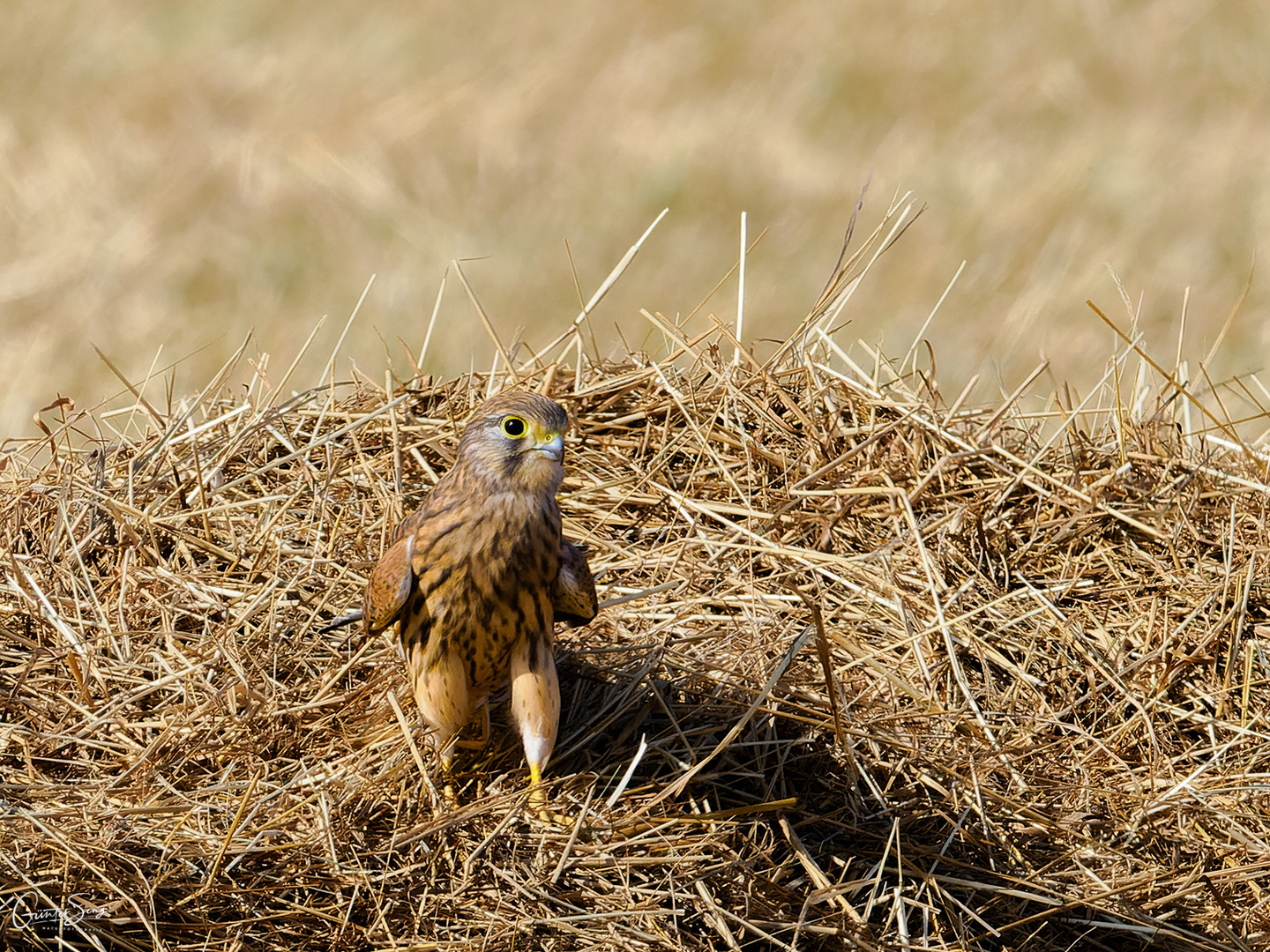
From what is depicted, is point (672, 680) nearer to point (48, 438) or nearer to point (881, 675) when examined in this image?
point (881, 675)

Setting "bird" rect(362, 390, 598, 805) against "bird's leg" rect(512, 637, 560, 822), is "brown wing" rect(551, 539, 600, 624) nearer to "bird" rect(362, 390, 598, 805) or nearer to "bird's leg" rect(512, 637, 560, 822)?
"bird" rect(362, 390, 598, 805)

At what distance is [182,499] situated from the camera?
4359mm

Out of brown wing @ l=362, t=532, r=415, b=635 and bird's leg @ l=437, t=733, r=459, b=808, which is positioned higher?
brown wing @ l=362, t=532, r=415, b=635

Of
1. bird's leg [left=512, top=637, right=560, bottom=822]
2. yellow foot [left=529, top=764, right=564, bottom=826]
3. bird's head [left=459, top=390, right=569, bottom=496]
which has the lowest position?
yellow foot [left=529, top=764, right=564, bottom=826]

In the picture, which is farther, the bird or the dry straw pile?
the bird

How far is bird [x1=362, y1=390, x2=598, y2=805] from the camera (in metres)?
3.28

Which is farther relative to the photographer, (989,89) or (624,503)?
(989,89)

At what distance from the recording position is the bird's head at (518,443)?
323 centimetres

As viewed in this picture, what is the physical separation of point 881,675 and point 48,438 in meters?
2.66

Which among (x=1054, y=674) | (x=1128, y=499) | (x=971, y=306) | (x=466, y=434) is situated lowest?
(x=971, y=306)

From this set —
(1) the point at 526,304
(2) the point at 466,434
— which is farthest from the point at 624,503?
(1) the point at 526,304
